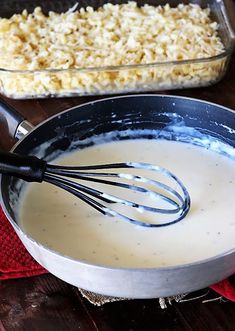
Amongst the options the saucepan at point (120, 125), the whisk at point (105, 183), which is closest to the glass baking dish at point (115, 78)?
the saucepan at point (120, 125)

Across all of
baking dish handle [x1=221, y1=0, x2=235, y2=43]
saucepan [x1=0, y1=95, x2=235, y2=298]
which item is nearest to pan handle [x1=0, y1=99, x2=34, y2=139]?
saucepan [x1=0, y1=95, x2=235, y2=298]

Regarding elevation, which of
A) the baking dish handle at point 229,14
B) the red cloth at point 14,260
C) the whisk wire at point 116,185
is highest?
the baking dish handle at point 229,14

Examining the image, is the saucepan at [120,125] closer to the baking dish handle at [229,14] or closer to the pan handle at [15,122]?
the pan handle at [15,122]

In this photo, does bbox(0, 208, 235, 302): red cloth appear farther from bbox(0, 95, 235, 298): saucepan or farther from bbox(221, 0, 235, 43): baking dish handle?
bbox(221, 0, 235, 43): baking dish handle

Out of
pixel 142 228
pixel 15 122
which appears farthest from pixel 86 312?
pixel 15 122

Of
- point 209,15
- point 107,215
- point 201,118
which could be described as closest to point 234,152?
point 201,118

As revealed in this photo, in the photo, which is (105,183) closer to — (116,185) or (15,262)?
(116,185)
